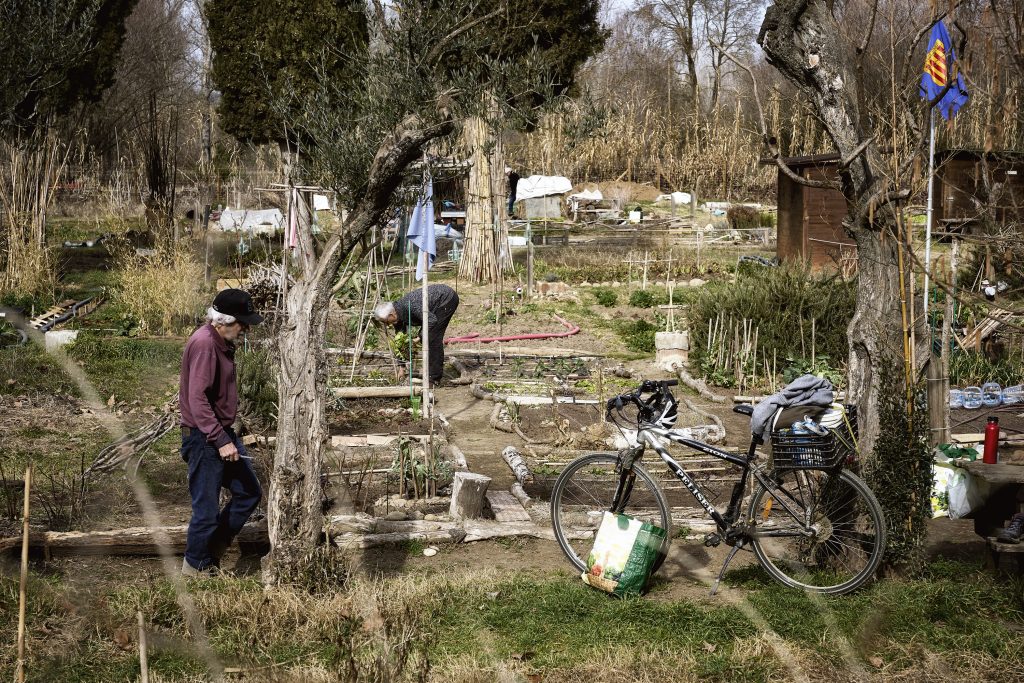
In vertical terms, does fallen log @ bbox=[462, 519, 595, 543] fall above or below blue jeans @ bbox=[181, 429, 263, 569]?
below

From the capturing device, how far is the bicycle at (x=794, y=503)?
566 cm

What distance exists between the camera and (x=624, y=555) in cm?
569

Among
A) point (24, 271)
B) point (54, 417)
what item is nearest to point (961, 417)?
point (54, 417)

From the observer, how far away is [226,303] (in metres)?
5.96

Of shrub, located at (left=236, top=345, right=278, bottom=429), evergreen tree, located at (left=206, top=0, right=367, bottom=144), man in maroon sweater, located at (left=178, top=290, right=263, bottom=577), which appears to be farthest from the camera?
evergreen tree, located at (left=206, top=0, right=367, bottom=144)

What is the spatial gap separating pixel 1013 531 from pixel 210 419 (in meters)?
4.38

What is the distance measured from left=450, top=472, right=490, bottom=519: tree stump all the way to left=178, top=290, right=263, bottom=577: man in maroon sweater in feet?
5.21

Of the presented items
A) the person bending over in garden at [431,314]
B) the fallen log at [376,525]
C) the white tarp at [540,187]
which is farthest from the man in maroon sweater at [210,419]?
the white tarp at [540,187]

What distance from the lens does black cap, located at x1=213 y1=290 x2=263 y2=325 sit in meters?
5.96

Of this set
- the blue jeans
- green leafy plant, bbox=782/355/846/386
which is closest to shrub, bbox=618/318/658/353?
green leafy plant, bbox=782/355/846/386

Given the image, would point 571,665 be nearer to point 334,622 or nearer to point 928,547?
point 334,622

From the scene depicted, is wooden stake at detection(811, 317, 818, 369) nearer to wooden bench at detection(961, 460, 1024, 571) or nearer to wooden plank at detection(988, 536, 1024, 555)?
wooden bench at detection(961, 460, 1024, 571)

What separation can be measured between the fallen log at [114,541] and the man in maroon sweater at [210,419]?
0.91ft

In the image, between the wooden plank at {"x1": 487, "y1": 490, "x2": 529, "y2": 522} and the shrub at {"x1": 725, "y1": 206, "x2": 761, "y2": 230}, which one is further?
the shrub at {"x1": 725, "y1": 206, "x2": 761, "y2": 230}
